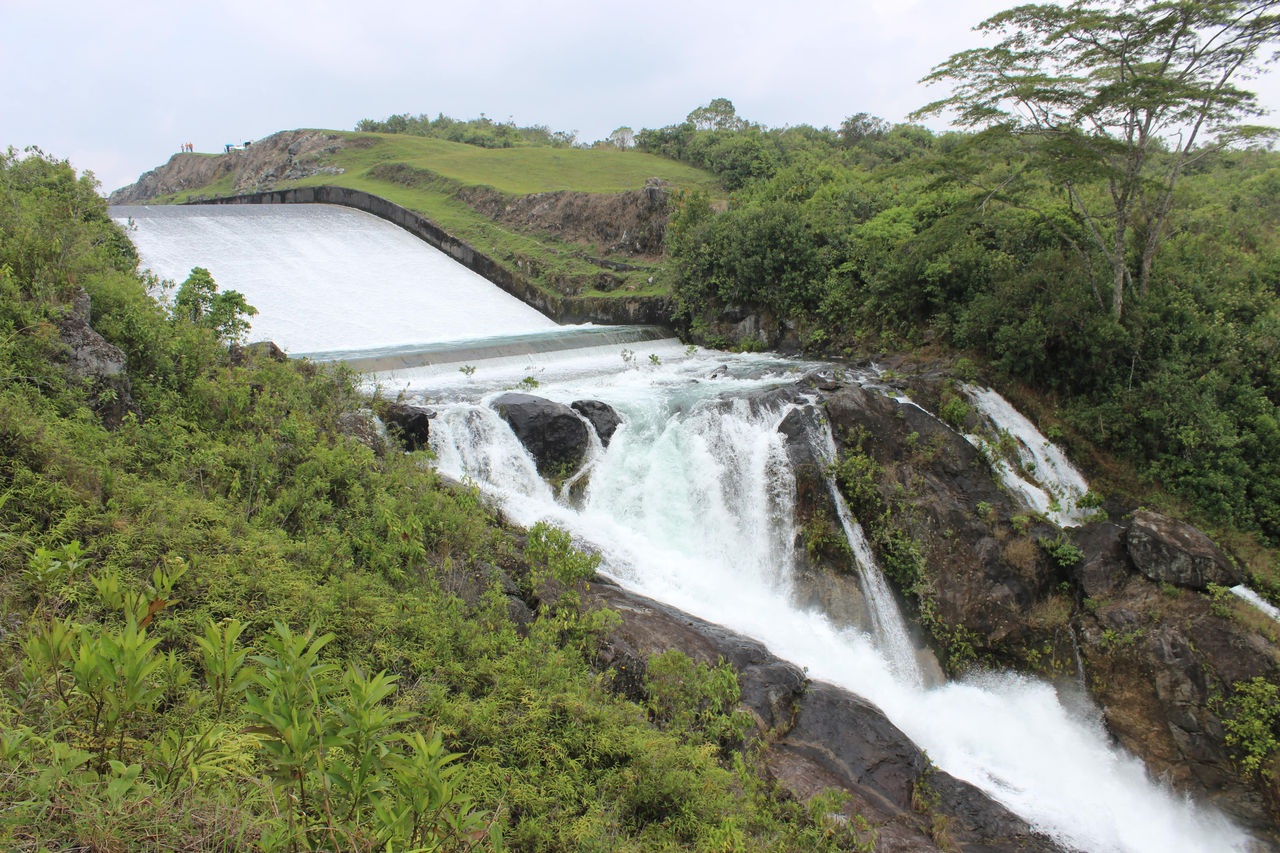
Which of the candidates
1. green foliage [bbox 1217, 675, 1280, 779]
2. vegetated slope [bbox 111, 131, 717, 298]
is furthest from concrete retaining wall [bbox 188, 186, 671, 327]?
green foliage [bbox 1217, 675, 1280, 779]

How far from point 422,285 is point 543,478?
10.8 meters

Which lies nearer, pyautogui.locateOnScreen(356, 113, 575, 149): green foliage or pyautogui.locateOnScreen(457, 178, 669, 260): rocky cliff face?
pyautogui.locateOnScreen(457, 178, 669, 260): rocky cliff face

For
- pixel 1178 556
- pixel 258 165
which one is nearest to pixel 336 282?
pixel 1178 556

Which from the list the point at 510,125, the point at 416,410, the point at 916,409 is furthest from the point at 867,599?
the point at 510,125

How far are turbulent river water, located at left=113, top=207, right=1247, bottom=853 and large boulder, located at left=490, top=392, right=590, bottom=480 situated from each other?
0.73 ft

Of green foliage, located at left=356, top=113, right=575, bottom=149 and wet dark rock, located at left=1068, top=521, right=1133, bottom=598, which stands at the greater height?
green foliage, located at left=356, top=113, right=575, bottom=149

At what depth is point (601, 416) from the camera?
9992 mm

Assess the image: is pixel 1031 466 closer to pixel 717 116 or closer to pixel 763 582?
pixel 763 582

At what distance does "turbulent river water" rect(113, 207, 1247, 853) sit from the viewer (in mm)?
7117

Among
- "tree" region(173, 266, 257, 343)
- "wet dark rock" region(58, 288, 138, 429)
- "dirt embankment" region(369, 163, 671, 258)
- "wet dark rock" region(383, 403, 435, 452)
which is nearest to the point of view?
"wet dark rock" region(58, 288, 138, 429)

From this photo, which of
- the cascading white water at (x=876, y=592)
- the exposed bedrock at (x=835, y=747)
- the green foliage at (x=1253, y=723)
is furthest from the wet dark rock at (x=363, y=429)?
the green foliage at (x=1253, y=723)

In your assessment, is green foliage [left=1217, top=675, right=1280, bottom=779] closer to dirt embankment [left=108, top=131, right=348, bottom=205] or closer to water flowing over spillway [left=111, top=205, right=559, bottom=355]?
water flowing over spillway [left=111, top=205, right=559, bottom=355]

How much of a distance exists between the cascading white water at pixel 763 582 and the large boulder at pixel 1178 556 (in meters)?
2.12

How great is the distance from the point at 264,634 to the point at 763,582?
7323 millimetres
